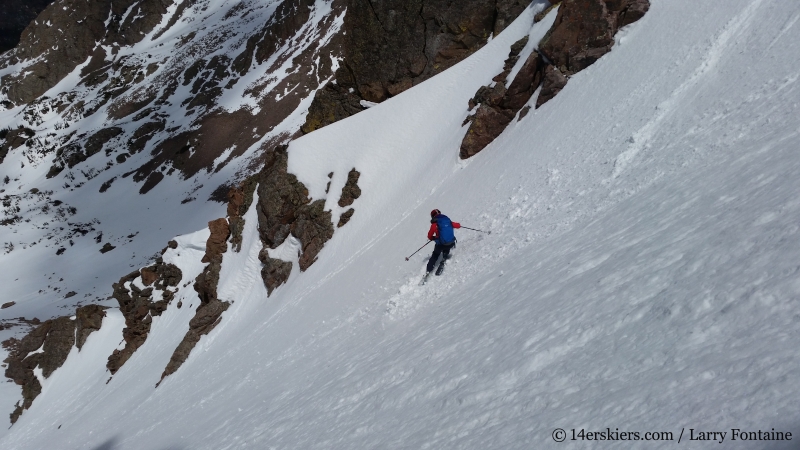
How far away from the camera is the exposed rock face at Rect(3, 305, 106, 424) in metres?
37.3

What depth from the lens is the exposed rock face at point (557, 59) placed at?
17641 mm

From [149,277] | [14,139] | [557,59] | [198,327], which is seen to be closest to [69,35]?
[14,139]

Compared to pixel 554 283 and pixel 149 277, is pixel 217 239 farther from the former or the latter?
pixel 554 283

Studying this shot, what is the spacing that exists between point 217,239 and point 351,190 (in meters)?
11.0

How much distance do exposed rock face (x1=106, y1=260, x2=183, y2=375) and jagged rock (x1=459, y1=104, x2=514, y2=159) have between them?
22569 millimetres

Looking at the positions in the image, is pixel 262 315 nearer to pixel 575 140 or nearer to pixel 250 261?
pixel 250 261

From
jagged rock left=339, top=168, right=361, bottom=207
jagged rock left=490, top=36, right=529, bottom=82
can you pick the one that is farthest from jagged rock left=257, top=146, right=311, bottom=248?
Answer: jagged rock left=490, top=36, right=529, bottom=82

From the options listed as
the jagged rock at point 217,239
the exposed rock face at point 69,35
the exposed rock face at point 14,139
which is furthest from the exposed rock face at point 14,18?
the jagged rock at point 217,239

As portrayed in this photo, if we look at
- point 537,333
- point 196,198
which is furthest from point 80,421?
point 196,198

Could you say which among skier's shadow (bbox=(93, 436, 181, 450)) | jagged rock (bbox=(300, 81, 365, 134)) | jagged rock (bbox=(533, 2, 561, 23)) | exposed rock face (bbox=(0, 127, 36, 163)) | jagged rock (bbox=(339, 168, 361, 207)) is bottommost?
skier's shadow (bbox=(93, 436, 181, 450))

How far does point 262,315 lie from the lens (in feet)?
72.8

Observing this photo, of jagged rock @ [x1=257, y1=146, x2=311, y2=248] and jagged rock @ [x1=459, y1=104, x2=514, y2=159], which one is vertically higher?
jagged rock @ [x1=257, y1=146, x2=311, y2=248]

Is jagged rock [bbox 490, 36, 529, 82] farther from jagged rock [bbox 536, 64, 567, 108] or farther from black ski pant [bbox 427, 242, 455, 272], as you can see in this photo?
black ski pant [bbox 427, 242, 455, 272]

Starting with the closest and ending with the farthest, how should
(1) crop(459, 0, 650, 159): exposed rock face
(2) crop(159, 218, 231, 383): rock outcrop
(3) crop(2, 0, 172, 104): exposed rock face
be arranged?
(1) crop(459, 0, 650, 159): exposed rock face, (2) crop(159, 218, 231, 383): rock outcrop, (3) crop(2, 0, 172, 104): exposed rock face
